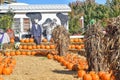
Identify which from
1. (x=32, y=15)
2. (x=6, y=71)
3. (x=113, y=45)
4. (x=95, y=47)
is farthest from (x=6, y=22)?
(x=113, y=45)

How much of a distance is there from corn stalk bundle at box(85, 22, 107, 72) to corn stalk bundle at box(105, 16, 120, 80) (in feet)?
15.4

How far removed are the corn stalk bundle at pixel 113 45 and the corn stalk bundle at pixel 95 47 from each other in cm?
469

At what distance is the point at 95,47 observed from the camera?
1394 cm

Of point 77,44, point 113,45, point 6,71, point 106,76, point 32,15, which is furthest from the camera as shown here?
point 32,15

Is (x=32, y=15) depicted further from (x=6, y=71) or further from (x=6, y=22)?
(x=6, y=71)

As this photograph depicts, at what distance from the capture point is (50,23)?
116 feet

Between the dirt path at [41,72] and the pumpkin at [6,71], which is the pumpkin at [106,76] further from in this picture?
the pumpkin at [6,71]

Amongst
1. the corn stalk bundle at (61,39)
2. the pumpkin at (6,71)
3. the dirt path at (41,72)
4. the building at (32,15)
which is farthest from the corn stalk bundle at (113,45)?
the building at (32,15)

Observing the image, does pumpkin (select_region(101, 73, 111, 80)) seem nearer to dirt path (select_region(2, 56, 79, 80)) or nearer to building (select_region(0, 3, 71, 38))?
dirt path (select_region(2, 56, 79, 80))

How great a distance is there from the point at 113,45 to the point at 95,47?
5.52 metres

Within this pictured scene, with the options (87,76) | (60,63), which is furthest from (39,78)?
(60,63)

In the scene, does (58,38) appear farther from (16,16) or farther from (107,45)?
(16,16)

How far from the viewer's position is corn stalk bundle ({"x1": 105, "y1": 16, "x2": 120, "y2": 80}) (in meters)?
8.31

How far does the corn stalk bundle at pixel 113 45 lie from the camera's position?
27.3ft
